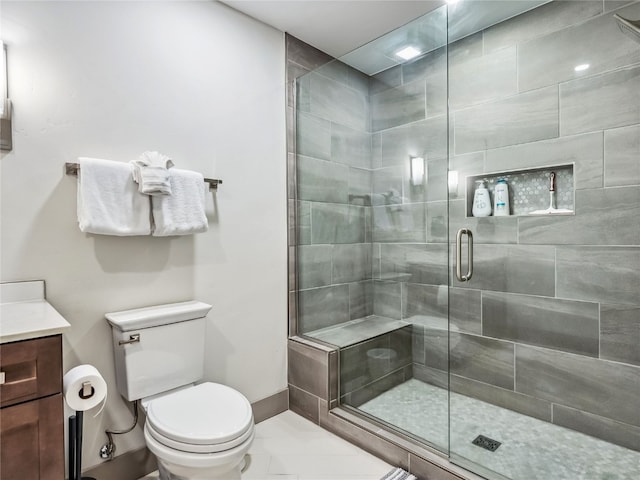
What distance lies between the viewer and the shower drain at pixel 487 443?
1901 mm

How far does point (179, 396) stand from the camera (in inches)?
66.4

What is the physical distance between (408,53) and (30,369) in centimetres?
247

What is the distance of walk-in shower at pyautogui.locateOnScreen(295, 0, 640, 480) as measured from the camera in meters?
1.94

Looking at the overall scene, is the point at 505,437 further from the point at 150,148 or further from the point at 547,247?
the point at 150,148

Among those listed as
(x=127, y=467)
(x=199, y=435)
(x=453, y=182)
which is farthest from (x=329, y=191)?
(x=127, y=467)

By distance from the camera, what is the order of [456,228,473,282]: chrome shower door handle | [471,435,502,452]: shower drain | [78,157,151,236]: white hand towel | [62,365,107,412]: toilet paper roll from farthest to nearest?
[456,228,473,282]: chrome shower door handle → [471,435,502,452]: shower drain → [78,157,151,236]: white hand towel → [62,365,107,412]: toilet paper roll

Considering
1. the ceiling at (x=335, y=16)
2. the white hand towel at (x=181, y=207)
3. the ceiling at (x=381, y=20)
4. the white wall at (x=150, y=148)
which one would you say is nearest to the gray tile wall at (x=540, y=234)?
the ceiling at (x=381, y=20)

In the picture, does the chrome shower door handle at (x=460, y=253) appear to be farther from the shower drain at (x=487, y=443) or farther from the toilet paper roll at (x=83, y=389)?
the toilet paper roll at (x=83, y=389)

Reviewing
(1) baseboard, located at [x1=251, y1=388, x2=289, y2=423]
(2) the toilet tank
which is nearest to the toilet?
(2) the toilet tank

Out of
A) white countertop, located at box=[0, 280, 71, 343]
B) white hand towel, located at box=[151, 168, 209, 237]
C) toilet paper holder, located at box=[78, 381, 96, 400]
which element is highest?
white hand towel, located at box=[151, 168, 209, 237]

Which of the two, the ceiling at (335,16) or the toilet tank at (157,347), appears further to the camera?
the ceiling at (335,16)

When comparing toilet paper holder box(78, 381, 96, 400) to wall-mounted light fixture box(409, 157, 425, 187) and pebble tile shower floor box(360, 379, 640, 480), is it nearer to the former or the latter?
pebble tile shower floor box(360, 379, 640, 480)

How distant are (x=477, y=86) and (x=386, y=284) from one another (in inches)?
57.4

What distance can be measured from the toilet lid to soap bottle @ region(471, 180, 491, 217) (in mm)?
1836
